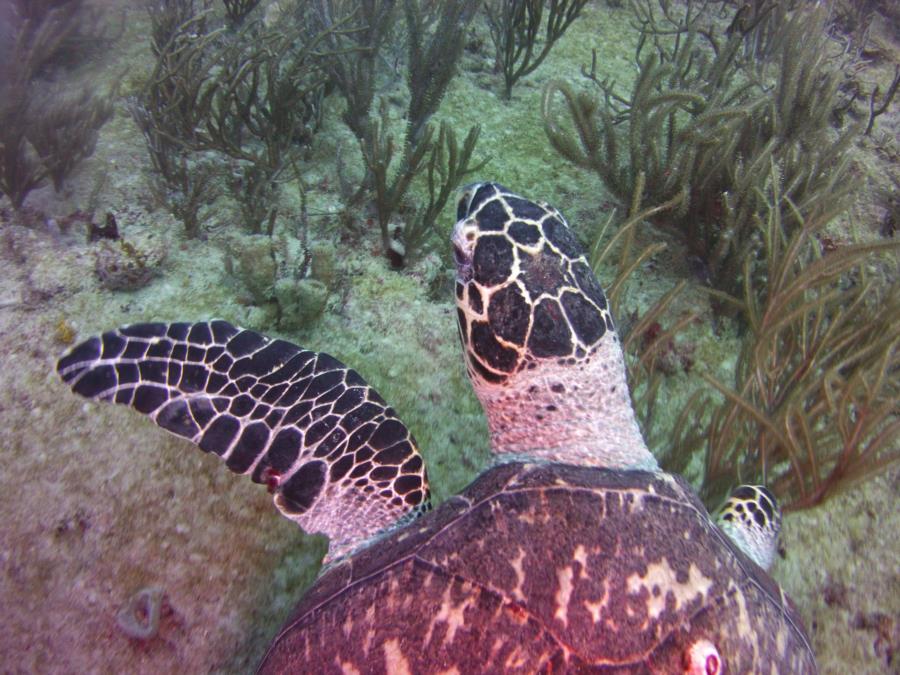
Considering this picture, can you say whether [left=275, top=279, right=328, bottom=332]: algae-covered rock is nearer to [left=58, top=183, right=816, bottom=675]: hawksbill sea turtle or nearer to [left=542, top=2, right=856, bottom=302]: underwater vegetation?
[left=58, top=183, right=816, bottom=675]: hawksbill sea turtle

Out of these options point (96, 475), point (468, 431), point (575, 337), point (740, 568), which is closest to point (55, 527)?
point (96, 475)

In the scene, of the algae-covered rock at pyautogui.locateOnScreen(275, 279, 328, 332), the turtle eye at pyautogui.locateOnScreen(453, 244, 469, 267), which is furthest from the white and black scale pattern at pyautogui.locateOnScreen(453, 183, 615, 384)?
the algae-covered rock at pyautogui.locateOnScreen(275, 279, 328, 332)

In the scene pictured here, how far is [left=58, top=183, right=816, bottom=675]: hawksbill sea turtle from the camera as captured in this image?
110 centimetres

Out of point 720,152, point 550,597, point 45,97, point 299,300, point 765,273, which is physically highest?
point 720,152

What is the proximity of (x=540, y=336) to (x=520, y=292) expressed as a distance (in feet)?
0.47

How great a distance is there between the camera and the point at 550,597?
112cm

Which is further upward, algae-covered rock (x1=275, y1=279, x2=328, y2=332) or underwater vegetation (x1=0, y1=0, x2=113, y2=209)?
algae-covered rock (x1=275, y1=279, x2=328, y2=332)

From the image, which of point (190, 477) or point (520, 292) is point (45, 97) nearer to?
point (190, 477)

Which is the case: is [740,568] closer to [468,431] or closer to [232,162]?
[468,431]

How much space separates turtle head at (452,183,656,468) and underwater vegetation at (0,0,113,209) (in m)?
2.82

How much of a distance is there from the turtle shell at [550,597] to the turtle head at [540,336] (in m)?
0.26

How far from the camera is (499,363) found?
1.52 meters

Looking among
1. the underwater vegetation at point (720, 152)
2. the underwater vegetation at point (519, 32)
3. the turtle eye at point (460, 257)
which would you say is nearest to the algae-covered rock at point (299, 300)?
the turtle eye at point (460, 257)

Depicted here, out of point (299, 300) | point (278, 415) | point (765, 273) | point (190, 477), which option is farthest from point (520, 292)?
point (765, 273)
